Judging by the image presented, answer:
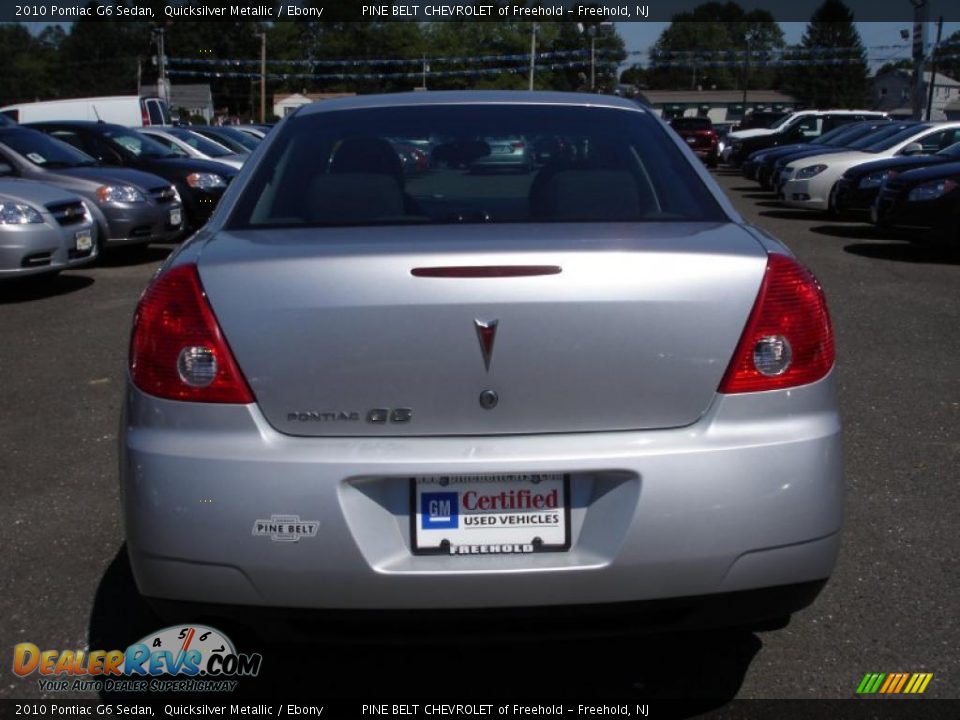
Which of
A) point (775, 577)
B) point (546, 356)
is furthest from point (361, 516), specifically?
point (775, 577)

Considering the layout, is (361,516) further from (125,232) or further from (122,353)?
(125,232)

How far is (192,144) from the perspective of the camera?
18422 millimetres

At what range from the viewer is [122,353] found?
7.55 m

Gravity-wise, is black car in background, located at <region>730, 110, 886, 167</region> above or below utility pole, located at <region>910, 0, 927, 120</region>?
below

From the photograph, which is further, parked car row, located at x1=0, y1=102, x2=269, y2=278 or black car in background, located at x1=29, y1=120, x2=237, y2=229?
black car in background, located at x1=29, y1=120, x2=237, y2=229

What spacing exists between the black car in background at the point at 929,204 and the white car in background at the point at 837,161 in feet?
14.5

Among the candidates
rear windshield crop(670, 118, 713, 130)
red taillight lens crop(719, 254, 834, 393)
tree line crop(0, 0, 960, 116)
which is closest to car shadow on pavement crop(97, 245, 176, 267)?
red taillight lens crop(719, 254, 834, 393)

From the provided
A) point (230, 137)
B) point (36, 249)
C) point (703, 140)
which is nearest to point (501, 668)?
point (36, 249)

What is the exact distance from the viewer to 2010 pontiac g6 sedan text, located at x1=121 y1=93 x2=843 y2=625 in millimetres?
2537

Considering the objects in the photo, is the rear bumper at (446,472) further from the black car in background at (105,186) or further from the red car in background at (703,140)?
the red car in background at (703,140)

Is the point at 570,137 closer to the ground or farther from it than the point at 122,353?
farther from it

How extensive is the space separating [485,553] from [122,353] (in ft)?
18.3

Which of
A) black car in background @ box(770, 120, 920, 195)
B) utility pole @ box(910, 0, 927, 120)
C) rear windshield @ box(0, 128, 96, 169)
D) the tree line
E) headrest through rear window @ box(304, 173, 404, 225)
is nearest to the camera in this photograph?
headrest through rear window @ box(304, 173, 404, 225)

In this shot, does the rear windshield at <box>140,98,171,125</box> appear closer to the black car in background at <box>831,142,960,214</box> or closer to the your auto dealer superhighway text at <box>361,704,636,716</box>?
the black car in background at <box>831,142,960,214</box>
